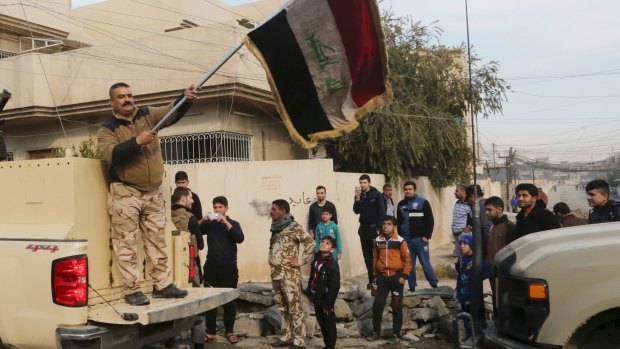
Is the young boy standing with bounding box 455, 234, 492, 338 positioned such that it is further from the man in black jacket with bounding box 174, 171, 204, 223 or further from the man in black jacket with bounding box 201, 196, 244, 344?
the man in black jacket with bounding box 174, 171, 204, 223

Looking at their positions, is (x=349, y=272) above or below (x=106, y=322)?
below

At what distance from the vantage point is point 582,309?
337 cm

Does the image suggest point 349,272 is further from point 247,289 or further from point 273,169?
→ point 247,289

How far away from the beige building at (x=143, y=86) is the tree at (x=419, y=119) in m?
1.93

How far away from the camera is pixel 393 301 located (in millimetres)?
6824

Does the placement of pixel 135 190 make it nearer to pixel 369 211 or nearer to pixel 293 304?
pixel 293 304

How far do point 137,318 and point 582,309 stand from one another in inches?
109

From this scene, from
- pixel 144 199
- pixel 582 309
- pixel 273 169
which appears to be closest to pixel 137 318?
pixel 144 199

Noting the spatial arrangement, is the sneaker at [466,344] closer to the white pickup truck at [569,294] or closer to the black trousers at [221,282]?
the white pickup truck at [569,294]

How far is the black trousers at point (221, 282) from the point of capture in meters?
6.75

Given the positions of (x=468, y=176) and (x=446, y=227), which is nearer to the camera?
(x=468, y=176)

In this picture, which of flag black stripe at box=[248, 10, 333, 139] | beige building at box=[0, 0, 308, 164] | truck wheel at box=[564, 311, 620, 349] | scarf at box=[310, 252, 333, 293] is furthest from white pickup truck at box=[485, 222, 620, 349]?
beige building at box=[0, 0, 308, 164]

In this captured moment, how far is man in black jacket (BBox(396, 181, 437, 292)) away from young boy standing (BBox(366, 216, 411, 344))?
2.35 metres

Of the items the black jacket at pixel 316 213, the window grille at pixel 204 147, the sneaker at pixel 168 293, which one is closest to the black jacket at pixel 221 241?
the sneaker at pixel 168 293
